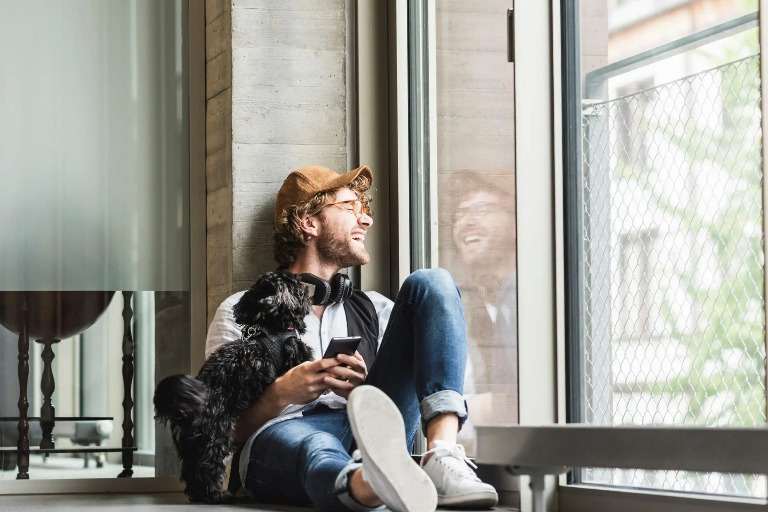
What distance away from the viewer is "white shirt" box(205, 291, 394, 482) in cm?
268

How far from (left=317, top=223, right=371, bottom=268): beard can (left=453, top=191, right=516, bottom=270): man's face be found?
26 centimetres

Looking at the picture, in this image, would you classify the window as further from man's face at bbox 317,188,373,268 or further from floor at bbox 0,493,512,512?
floor at bbox 0,493,512,512

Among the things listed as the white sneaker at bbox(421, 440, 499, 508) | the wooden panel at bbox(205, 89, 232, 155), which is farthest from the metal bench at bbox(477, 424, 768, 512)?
the wooden panel at bbox(205, 89, 232, 155)

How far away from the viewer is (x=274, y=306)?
2693mm

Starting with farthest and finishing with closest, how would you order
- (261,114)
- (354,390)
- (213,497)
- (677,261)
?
(261,114) < (213,497) < (677,261) < (354,390)

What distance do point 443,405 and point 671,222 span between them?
1.89 ft

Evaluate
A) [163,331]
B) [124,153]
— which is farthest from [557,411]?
[124,153]

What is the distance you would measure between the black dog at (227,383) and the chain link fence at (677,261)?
2.32 ft

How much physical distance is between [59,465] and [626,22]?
78.7 inches

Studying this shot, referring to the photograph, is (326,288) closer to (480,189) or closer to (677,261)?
(480,189)

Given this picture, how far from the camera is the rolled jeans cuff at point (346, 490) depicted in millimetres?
2117

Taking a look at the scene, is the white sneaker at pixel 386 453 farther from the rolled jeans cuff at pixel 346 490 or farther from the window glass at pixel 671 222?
the window glass at pixel 671 222

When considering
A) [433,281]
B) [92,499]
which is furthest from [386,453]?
[92,499]

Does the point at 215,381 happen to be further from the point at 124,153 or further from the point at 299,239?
the point at 124,153
